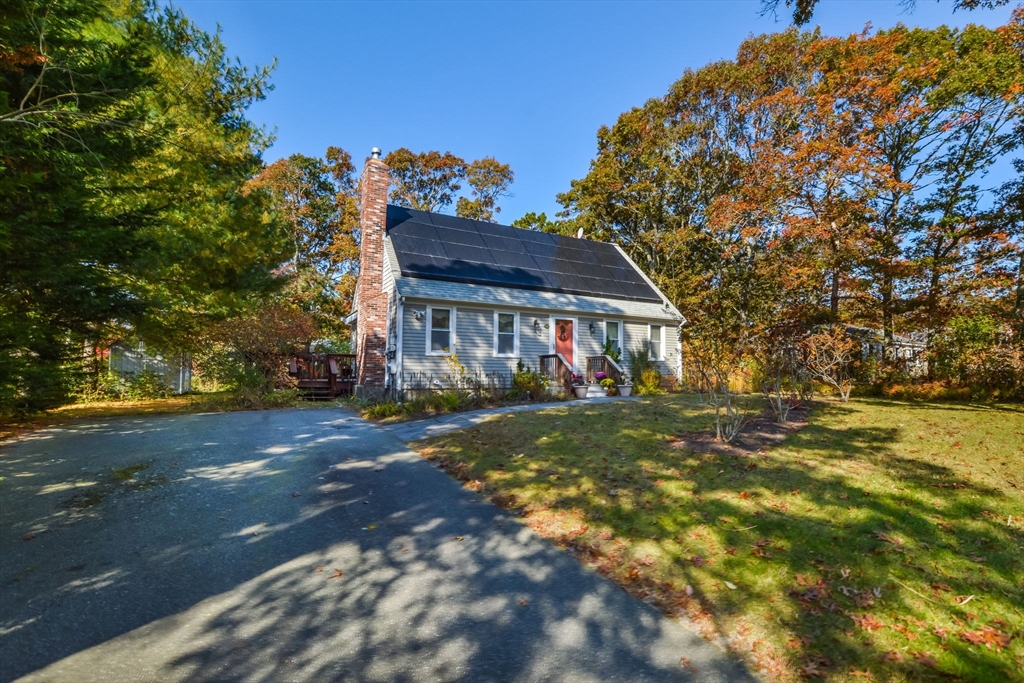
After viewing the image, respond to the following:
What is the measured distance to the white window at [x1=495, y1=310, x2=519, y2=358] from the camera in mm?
15898

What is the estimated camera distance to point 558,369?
1596 cm

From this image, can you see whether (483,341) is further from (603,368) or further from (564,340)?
(603,368)

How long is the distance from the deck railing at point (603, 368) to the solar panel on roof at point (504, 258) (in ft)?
9.10

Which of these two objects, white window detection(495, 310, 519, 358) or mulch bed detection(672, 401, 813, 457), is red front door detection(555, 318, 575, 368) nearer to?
white window detection(495, 310, 519, 358)

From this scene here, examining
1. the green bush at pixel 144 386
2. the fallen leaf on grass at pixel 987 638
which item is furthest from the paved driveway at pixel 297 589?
the green bush at pixel 144 386

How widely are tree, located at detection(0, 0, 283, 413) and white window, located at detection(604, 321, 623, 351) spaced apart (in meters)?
11.8

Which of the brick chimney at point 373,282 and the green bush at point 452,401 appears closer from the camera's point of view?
the green bush at point 452,401

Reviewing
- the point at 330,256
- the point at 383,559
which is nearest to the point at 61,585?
the point at 383,559

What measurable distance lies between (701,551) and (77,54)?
9.96 metres

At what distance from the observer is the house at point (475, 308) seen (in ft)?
47.8

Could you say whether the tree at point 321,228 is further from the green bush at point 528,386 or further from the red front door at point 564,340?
the green bush at point 528,386

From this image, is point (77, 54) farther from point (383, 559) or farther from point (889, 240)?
point (889, 240)

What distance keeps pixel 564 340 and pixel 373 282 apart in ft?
22.2

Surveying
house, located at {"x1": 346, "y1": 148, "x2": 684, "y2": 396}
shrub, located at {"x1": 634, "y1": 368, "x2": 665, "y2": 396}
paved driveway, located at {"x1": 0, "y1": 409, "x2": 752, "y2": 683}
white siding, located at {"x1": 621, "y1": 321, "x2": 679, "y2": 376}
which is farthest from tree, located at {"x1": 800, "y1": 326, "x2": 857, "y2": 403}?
paved driveway, located at {"x1": 0, "y1": 409, "x2": 752, "y2": 683}
